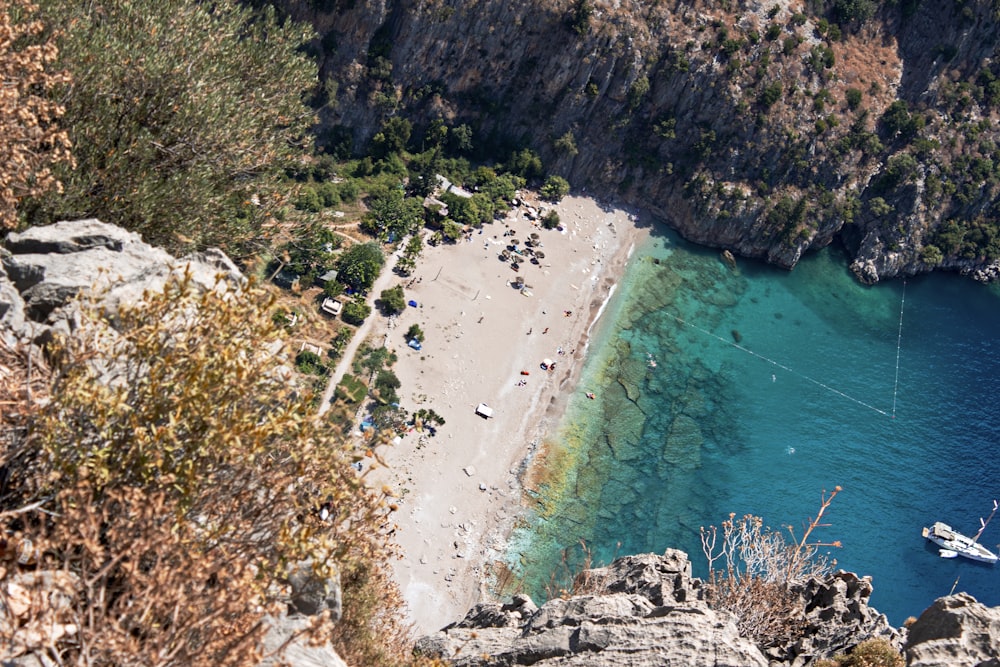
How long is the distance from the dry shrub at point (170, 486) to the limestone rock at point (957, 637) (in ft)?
61.1

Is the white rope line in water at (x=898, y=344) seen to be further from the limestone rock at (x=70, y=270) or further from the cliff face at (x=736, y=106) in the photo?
the limestone rock at (x=70, y=270)

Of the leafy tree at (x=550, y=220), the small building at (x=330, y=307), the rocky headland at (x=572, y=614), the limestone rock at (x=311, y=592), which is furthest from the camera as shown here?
the leafy tree at (x=550, y=220)

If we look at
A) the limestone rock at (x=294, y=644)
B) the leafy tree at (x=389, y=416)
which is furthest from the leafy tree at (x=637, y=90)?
the limestone rock at (x=294, y=644)

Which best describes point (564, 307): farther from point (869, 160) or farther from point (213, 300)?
point (213, 300)

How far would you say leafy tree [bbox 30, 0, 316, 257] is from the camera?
22922mm

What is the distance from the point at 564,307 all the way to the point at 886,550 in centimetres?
3371

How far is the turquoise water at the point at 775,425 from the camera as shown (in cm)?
5403

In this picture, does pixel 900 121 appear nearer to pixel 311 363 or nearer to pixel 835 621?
pixel 311 363

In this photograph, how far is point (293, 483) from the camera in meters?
14.9

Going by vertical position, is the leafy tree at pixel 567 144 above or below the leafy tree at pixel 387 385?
above

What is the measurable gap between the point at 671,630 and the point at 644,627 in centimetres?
78

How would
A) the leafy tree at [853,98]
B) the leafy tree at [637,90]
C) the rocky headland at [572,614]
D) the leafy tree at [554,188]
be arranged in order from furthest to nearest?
the leafy tree at [853,98], the leafy tree at [637,90], the leafy tree at [554,188], the rocky headland at [572,614]

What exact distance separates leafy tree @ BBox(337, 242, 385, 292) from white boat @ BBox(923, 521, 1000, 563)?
51196 millimetres

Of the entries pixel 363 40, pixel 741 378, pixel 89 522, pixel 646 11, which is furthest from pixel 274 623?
pixel 646 11
